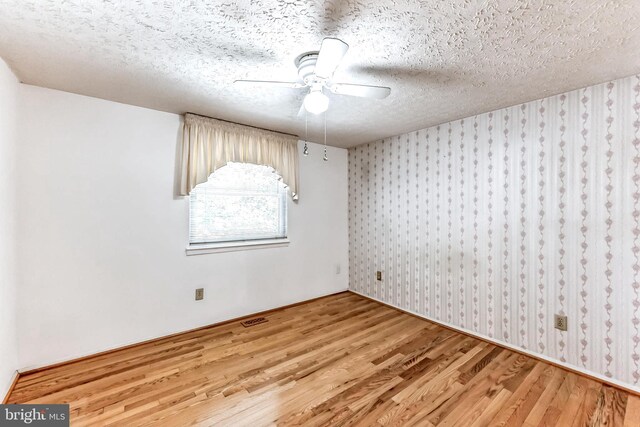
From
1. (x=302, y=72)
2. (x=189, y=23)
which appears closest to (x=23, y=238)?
(x=189, y=23)

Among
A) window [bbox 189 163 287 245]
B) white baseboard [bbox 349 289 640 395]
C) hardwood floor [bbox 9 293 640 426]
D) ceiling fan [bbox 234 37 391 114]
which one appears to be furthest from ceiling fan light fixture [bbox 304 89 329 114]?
white baseboard [bbox 349 289 640 395]

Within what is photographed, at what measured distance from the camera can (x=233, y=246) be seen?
3.09 metres

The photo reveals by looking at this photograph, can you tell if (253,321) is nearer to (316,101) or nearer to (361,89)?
(316,101)

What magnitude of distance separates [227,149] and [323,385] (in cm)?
238

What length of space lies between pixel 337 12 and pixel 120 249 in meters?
2.54

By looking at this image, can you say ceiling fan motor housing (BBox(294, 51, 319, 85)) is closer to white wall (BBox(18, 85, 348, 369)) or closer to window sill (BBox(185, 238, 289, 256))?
white wall (BBox(18, 85, 348, 369))

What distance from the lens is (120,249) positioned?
Answer: 2461 mm

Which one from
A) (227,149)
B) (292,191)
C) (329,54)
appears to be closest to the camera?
(329,54)

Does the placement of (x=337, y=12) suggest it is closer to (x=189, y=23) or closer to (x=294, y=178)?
(x=189, y=23)

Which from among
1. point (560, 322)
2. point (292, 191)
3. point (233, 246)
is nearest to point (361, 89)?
point (292, 191)

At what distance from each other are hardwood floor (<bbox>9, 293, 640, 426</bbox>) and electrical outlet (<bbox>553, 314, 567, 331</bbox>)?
322 millimetres

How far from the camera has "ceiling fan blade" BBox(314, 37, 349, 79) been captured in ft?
4.06

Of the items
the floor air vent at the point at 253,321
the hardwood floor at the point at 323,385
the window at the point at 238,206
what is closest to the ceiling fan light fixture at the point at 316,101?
the window at the point at 238,206

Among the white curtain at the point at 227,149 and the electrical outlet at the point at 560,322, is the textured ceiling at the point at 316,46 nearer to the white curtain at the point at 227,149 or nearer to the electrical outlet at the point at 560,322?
the white curtain at the point at 227,149
